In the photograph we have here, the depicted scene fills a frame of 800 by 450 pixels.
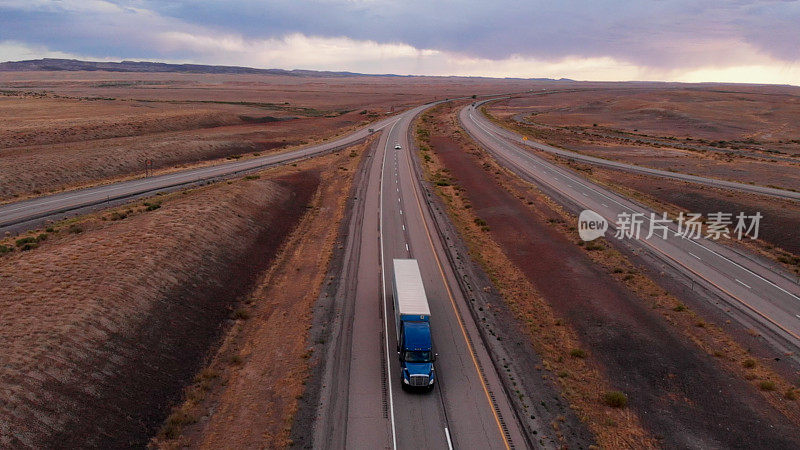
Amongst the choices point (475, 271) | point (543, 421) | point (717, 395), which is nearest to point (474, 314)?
point (475, 271)

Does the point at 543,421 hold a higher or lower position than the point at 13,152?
lower

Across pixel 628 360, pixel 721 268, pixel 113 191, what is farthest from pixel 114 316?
pixel 721 268

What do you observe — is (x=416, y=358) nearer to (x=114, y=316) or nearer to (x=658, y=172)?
(x=114, y=316)

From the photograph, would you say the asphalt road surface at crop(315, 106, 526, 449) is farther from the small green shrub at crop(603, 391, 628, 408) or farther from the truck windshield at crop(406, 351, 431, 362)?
the small green shrub at crop(603, 391, 628, 408)

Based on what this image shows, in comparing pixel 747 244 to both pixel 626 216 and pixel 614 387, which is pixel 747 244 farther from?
pixel 614 387

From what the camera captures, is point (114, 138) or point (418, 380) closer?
point (418, 380)

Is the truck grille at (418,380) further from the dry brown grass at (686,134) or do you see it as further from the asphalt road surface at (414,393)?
the dry brown grass at (686,134)

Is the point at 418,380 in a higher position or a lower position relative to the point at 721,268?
lower
